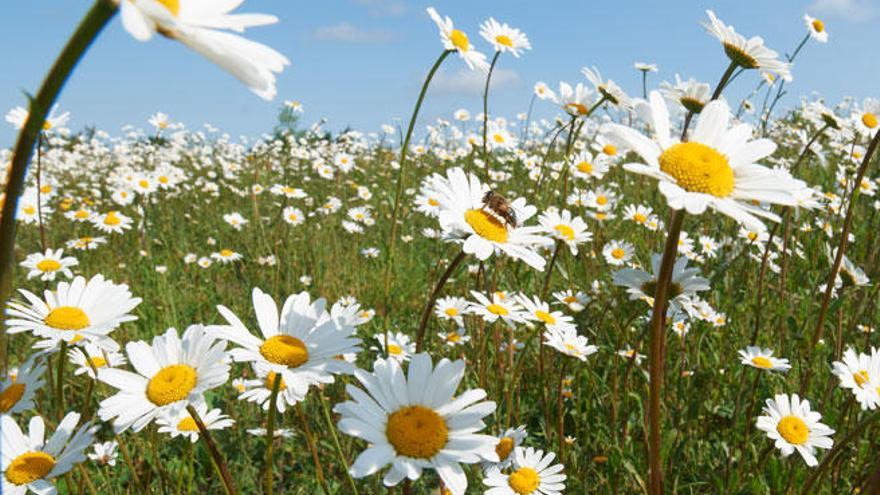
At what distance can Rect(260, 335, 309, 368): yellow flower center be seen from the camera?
3.90 feet

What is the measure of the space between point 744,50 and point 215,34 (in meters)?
1.81

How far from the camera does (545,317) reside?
2.16 m

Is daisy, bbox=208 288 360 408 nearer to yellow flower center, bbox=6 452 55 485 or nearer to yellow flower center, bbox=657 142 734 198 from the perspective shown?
yellow flower center, bbox=6 452 55 485

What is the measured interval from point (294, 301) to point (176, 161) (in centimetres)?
1016

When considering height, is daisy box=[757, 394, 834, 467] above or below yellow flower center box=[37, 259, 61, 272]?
below

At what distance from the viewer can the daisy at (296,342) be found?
1147 mm

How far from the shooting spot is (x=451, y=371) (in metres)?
1.16

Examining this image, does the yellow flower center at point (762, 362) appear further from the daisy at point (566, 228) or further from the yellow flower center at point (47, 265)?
the yellow flower center at point (47, 265)

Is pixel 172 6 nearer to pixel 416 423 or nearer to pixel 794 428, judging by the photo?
pixel 416 423

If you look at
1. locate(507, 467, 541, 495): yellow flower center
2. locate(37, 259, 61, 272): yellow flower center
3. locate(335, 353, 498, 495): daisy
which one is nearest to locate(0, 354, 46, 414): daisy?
locate(335, 353, 498, 495): daisy

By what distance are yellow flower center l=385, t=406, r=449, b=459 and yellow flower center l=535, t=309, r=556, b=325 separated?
3.24 ft

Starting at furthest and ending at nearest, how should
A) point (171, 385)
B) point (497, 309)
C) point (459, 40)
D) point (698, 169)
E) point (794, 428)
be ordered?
1. point (459, 40)
2. point (497, 309)
3. point (794, 428)
4. point (171, 385)
5. point (698, 169)

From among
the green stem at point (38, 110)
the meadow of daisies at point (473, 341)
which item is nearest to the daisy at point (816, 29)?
the meadow of daisies at point (473, 341)

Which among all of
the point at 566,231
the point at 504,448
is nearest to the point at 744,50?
the point at 566,231
